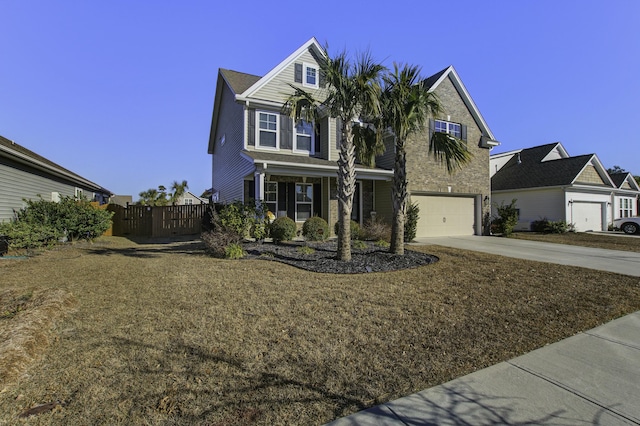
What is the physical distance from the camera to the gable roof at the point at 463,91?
1639 centimetres

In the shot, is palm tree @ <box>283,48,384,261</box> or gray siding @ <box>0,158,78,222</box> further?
gray siding @ <box>0,158,78,222</box>

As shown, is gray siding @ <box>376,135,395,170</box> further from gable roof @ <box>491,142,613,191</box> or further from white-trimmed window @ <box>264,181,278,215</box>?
gable roof @ <box>491,142,613,191</box>

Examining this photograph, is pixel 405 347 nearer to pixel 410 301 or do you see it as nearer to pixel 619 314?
pixel 410 301

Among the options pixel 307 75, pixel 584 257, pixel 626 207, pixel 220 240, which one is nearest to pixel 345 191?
pixel 220 240

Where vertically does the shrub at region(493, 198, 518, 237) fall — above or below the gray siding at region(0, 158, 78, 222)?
below

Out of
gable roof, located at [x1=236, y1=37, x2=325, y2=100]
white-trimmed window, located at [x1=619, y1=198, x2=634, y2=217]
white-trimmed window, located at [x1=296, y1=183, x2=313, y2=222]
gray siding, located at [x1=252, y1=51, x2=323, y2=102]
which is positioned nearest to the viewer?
gable roof, located at [x1=236, y1=37, x2=325, y2=100]

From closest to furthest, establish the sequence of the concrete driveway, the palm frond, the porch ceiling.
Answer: the concrete driveway < the palm frond < the porch ceiling

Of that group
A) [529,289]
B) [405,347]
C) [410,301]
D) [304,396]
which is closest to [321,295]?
[410,301]

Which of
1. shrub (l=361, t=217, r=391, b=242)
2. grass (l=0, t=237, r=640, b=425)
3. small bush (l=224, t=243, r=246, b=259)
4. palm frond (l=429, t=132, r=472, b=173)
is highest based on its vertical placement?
palm frond (l=429, t=132, r=472, b=173)

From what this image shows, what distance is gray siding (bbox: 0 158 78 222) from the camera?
426 inches

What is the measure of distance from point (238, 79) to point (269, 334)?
49.1 feet

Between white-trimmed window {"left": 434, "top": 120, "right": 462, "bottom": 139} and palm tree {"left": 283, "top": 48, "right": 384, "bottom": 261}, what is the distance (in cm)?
904

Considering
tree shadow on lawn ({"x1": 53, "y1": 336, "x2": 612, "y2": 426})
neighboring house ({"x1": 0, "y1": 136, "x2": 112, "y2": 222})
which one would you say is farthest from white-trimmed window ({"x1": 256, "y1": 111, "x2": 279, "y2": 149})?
tree shadow on lawn ({"x1": 53, "y1": 336, "x2": 612, "y2": 426})

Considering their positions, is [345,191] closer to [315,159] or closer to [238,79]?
[315,159]
